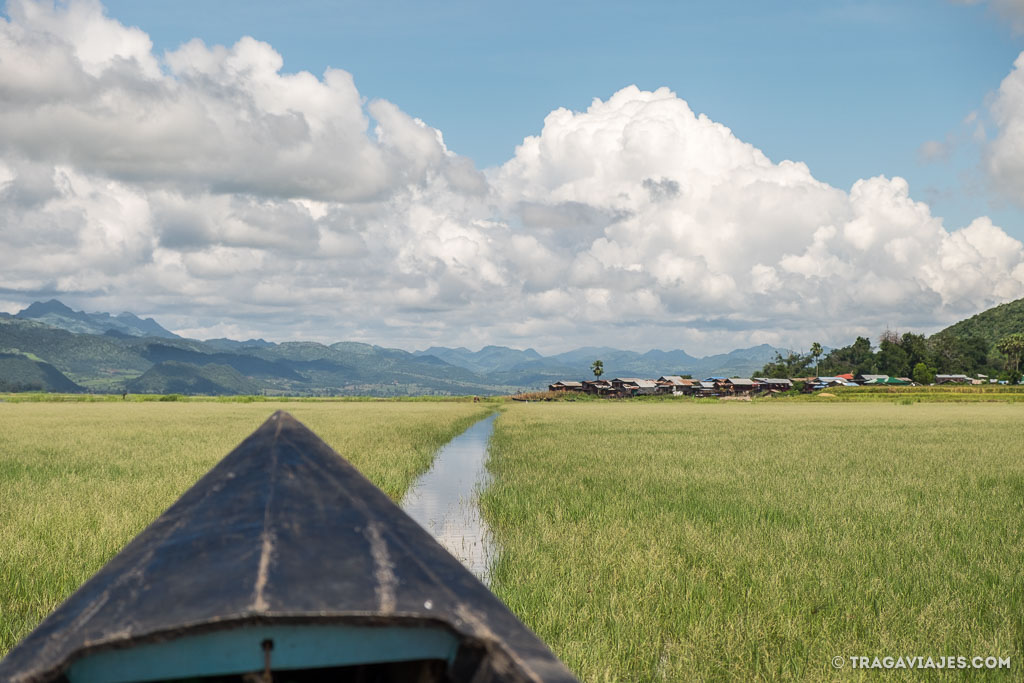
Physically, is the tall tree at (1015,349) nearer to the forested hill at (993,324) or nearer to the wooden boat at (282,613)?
the forested hill at (993,324)

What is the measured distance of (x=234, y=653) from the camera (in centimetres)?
196

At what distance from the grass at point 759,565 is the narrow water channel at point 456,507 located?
328 mm

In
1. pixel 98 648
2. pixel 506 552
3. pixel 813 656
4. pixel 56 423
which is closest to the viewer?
pixel 98 648

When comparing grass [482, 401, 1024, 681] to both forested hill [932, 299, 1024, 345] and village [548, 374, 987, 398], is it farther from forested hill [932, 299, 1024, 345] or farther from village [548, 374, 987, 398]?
forested hill [932, 299, 1024, 345]

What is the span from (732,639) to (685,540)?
371cm

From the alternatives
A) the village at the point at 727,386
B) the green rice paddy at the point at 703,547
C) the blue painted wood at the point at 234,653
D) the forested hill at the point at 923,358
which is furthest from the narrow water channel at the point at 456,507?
the forested hill at the point at 923,358

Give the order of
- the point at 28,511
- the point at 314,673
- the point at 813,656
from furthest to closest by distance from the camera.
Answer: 1. the point at 28,511
2. the point at 813,656
3. the point at 314,673

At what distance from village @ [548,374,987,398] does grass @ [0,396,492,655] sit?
88.8 metres

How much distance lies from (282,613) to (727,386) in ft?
417

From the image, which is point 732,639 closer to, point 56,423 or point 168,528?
point 168,528

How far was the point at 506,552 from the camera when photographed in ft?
29.6

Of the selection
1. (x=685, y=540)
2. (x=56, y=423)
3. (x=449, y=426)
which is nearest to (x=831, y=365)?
(x=449, y=426)

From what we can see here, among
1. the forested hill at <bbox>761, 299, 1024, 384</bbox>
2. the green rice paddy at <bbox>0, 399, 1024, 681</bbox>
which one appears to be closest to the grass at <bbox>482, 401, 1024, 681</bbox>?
the green rice paddy at <bbox>0, 399, 1024, 681</bbox>

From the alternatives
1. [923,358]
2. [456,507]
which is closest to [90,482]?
[456,507]
